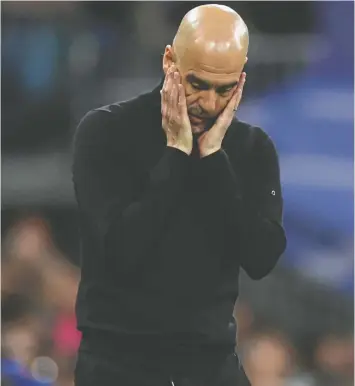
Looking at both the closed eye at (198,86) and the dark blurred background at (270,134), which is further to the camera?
the dark blurred background at (270,134)

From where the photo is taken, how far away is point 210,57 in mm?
1313

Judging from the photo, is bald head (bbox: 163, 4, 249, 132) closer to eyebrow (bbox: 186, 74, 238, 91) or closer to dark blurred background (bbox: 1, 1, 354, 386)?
eyebrow (bbox: 186, 74, 238, 91)

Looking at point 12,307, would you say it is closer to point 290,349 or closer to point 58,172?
point 58,172

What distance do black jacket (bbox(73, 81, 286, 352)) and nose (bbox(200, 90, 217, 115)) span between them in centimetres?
7

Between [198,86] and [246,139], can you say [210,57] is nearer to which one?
[198,86]

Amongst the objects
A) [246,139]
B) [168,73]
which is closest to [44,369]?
[246,139]

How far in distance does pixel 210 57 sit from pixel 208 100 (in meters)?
0.06

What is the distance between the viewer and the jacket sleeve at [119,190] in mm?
1284

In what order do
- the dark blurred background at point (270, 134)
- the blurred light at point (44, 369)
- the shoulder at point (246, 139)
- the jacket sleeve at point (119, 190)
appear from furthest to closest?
1. the dark blurred background at point (270, 134)
2. the blurred light at point (44, 369)
3. the shoulder at point (246, 139)
4. the jacket sleeve at point (119, 190)

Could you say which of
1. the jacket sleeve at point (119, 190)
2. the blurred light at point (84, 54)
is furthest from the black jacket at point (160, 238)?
the blurred light at point (84, 54)

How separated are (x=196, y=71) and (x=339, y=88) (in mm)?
1836

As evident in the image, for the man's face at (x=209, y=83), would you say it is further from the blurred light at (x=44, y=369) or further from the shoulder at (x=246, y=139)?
the blurred light at (x=44, y=369)

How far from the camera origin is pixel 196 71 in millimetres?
1321

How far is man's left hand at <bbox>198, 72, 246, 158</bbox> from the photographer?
4.35 feet
